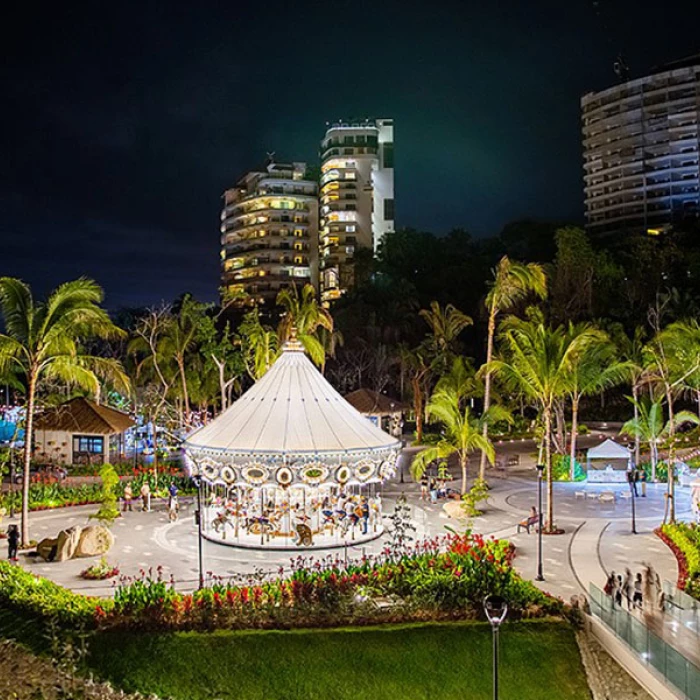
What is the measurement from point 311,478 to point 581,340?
9.83 meters

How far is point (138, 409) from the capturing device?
4922 cm

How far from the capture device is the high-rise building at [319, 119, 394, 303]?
102438 millimetres

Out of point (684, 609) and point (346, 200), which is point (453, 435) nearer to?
point (684, 609)

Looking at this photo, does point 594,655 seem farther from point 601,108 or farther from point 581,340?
point 601,108

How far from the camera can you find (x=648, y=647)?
13.9 m

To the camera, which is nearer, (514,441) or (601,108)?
(514,441)

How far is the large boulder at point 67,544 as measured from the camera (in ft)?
70.0

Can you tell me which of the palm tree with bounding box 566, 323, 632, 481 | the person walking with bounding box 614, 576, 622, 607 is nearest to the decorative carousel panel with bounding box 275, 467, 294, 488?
the person walking with bounding box 614, 576, 622, 607

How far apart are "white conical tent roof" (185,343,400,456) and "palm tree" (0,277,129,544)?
11.6ft

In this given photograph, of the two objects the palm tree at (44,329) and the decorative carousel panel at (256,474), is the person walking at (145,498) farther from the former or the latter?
the decorative carousel panel at (256,474)

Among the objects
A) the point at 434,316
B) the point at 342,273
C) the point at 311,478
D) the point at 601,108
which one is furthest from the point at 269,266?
the point at 311,478

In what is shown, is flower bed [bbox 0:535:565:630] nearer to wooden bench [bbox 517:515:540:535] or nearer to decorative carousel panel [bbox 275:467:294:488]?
decorative carousel panel [bbox 275:467:294:488]

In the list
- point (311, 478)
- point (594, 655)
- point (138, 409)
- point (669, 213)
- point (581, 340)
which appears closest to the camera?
point (594, 655)

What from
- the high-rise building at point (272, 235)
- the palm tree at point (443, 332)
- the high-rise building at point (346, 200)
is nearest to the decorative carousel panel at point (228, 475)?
the palm tree at point (443, 332)
